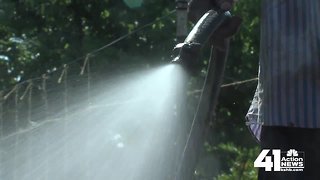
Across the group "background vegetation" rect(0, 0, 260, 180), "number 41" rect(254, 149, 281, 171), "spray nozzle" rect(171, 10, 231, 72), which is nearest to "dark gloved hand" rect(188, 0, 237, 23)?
"spray nozzle" rect(171, 10, 231, 72)

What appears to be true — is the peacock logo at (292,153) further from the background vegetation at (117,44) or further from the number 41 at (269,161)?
the background vegetation at (117,44)

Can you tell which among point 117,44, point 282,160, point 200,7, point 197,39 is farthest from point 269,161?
point 117,44

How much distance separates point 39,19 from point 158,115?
13.4 feet

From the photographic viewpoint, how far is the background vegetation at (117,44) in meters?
11.1

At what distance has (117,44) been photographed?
37.9 feet

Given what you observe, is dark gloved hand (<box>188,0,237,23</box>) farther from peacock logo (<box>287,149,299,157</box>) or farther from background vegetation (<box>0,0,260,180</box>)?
background vegetation (<box>0,0,260,180</box>)

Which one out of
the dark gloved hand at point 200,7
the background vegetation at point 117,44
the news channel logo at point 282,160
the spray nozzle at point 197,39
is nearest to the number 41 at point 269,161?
the news channel logo at point 282,160

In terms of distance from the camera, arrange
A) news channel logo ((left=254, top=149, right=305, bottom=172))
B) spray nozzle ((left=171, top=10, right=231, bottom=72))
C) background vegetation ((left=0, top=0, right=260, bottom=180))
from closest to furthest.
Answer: spray nozzle ((left=171, top=10, right=231, bottom=72)), news channel logo ((left=254, top=149, right=305, bottom=172)), background vegetation ((left=0, top=0, right=260, bottom=180))

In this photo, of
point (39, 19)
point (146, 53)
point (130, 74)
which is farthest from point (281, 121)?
point (39, 19)

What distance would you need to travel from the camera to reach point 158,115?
863cm

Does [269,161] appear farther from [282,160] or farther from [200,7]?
[200,7]

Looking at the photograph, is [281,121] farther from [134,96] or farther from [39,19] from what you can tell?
[39,19]

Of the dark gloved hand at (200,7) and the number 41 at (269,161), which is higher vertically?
the dark gloved hand at (200,7)

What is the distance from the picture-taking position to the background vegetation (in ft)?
36.3
